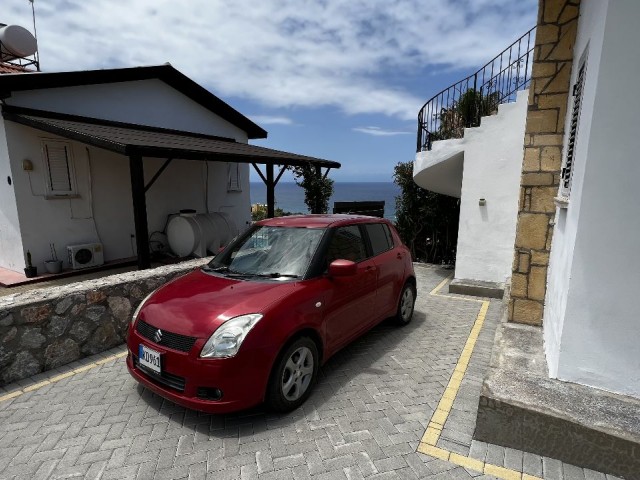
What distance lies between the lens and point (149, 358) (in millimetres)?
3080

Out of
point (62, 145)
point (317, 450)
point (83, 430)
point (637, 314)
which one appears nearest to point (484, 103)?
point (637, 314)

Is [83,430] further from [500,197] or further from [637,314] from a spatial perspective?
[500,197]

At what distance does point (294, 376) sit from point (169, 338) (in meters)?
1.11

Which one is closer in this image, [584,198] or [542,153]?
[584,198]

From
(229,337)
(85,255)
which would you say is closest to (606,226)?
(229,337)

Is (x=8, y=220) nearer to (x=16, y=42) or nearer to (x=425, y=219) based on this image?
(x=16, y=42)

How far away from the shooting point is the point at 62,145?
8055mm

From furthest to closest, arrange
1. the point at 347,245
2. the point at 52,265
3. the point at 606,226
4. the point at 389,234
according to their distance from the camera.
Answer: the point at 52,265 < the point at 389,234 < the point at 347,245 < the point at 606,226

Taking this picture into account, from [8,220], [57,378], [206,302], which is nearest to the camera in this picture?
[206,302]

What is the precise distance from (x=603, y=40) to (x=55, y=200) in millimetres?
9601

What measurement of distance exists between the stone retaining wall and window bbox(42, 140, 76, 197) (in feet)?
15.8

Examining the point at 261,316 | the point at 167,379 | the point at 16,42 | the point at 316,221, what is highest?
the point at 16,42

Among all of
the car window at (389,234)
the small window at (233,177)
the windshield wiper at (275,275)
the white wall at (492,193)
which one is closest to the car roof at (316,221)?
the car window at (389,234)

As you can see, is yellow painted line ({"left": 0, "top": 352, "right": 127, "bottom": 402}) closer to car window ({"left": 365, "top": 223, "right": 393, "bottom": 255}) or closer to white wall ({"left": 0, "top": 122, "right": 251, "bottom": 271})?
car window ({"left": 365, "top": 223, "right": 393, "bottom": 255})
